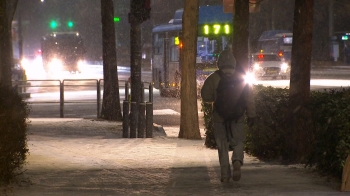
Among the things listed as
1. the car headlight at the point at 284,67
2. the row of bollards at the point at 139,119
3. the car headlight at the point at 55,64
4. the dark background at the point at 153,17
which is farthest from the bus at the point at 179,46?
the car headlight at the point at 55,64

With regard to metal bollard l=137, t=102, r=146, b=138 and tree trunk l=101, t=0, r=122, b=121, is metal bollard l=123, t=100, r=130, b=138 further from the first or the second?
Answer: tree trunk l=101, t=0, r=122, b=121

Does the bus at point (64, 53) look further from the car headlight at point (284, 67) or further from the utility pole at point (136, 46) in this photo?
the utility pole at point (136, 46)

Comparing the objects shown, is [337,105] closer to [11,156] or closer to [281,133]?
[281,133]

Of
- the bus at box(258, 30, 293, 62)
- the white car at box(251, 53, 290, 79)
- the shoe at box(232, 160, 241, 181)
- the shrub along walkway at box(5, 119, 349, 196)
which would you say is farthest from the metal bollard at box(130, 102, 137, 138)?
the bus at box(258, 30, 293, 62)

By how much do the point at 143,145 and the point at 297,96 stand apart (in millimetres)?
4676

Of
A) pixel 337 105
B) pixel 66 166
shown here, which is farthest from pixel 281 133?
pixel 66 166

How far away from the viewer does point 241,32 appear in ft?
43.0

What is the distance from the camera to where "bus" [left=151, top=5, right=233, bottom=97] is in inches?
1161

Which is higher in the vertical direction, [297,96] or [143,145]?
[297,96]

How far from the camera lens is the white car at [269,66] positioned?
52031 millimetres

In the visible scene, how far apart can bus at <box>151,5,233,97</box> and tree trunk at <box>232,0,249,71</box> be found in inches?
580

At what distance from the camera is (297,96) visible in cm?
1047

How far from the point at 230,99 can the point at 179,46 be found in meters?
23.1

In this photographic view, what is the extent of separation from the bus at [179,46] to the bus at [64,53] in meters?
27.8
